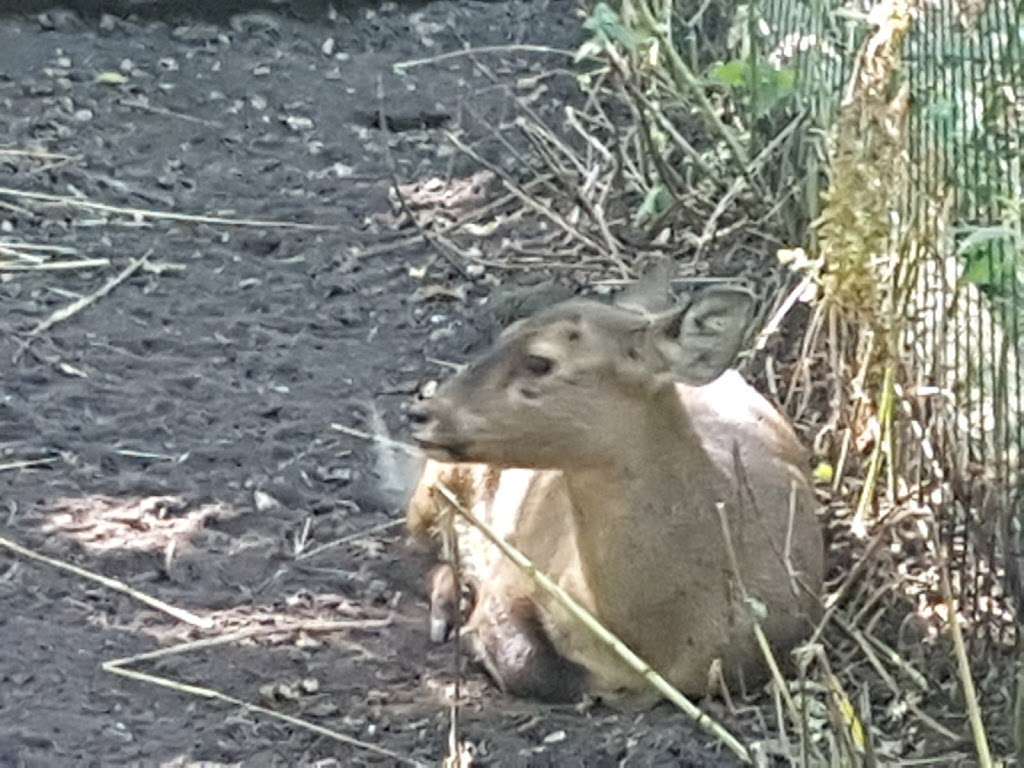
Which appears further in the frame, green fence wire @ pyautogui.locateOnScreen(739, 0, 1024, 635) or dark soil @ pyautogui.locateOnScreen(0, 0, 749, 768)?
dark soil @ pyautogui.locateOnScreen(0, 0, 749, 768)

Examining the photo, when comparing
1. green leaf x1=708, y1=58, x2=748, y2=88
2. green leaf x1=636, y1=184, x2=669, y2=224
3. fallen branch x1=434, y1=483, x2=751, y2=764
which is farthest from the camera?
green leaf x1=636, y1=184, x2=669, y2=224

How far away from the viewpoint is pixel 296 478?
5305 millimetres

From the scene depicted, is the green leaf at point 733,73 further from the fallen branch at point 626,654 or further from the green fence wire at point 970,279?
the fallen branch at point 626,654

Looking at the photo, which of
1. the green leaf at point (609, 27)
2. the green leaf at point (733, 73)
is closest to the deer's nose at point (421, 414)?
the green leaf at point (733, 73)

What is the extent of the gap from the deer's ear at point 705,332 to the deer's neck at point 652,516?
124 millimetres

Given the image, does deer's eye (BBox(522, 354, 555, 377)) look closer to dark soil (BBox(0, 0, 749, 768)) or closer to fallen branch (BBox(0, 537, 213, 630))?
dark soil (BBox(0, 0, 749, 768))

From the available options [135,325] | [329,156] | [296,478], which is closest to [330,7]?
[329,156]

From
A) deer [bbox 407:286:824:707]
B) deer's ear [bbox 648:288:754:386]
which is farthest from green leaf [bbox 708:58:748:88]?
deer's ear [bbox 648:288:754:386]

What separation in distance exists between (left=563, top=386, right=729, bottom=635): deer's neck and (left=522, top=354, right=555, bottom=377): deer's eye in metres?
0.21

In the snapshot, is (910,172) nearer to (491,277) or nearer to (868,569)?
(868,569)

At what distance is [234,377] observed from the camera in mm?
5812

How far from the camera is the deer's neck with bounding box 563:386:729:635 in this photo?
14.0ft

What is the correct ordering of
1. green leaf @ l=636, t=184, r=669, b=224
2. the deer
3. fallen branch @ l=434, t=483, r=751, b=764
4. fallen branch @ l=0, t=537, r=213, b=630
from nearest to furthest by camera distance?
fallen branch @ l=434, t=483, r=751, b=764
the deer
fallen branch @ l=0, t=537, r=213, b=630
green leaf @ l=636, t=184, r=669, b=224

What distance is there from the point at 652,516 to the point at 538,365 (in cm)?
36
